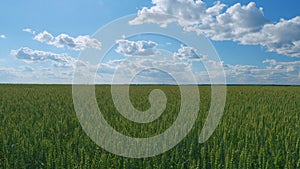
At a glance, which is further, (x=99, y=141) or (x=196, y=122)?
(x=196, y=122)

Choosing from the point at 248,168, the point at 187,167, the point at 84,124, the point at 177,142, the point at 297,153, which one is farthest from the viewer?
the point at 84,124

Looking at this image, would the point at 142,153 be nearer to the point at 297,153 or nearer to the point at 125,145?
the point at 125,145

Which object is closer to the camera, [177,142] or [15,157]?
[15,157]

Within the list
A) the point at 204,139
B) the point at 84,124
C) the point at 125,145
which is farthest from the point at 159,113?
the point at 125,145

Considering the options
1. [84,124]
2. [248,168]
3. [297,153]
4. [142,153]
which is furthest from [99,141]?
[297,153]

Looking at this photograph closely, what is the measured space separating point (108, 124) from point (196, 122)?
6.57 feet

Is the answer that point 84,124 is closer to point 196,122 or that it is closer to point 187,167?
point 196,122

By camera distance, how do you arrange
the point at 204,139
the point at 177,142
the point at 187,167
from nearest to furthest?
the point at 187,167
the point at 177,142
the point at 204,139

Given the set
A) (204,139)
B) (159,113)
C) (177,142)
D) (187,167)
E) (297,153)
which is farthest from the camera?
(159,113)

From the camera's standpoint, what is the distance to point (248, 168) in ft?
11.4

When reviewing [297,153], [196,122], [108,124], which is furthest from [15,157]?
[297,153]

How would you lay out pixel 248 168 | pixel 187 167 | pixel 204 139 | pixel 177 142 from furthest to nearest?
pixel 204 139 < pixel 177 142 < pixel 187 167 < pixel 248 168

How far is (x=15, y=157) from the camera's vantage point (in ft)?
14.0

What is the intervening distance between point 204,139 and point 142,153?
1.51 meters
